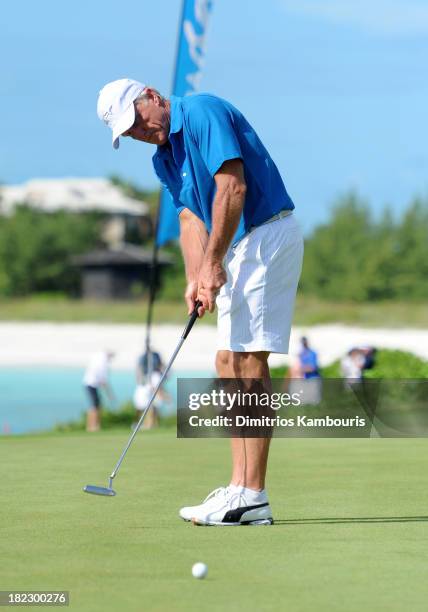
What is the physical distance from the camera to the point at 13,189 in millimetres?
138750

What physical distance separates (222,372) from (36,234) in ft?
271

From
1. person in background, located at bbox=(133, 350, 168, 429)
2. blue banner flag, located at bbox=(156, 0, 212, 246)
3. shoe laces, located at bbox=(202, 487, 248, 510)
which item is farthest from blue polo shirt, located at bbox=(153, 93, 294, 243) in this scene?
person in background, located at bbox=(133, 350, 168, 429)

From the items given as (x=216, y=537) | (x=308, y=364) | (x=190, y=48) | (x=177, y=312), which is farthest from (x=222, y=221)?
(x=177, y=312)

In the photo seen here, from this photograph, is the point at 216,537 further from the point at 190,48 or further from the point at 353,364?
the point at 190,48

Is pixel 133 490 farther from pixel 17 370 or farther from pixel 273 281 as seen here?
pixel 17 370

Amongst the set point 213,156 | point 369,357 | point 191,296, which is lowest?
point 369,357

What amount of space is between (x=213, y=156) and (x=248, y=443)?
4.30 ft

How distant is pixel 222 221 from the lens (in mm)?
5590

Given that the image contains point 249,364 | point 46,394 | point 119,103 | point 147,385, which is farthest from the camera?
point 46,394

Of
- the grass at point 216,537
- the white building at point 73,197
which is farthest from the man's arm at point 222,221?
the white building at point 73,197

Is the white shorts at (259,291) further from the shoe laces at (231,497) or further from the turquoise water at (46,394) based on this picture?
the turquoise water at (46,394)

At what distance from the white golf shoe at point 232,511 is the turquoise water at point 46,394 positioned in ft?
75.4

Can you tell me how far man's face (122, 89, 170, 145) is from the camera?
5.75m

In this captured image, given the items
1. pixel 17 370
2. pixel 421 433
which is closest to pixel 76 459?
pixel 421 433
